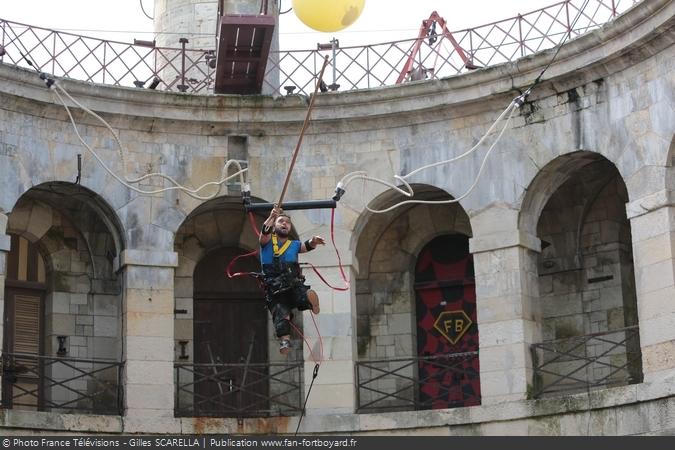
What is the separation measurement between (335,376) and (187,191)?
11.0 feet

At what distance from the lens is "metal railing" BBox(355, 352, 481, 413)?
2767 centimetres

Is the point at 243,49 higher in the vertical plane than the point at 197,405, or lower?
higher

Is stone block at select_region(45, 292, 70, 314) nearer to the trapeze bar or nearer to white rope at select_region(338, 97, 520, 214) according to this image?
white rope at select_region(338, 97, 520, 214)

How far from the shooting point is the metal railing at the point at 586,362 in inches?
1022

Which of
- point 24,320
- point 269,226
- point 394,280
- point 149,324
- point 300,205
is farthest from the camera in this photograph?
point 394,280

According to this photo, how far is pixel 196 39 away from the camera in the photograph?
31125 millimetres

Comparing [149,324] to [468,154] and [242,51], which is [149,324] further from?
[468,154]

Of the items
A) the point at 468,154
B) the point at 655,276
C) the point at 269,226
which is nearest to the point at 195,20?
the point at 468,154

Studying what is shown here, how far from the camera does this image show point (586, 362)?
27.0m

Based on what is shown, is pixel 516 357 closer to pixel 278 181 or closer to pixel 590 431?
pixel 590 431

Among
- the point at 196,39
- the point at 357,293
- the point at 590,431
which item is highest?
the point at 196,39

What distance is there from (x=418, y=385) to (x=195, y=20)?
7.46 m

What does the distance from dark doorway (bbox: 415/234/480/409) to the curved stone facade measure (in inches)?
10.2

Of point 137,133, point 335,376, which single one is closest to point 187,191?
point 137,133
